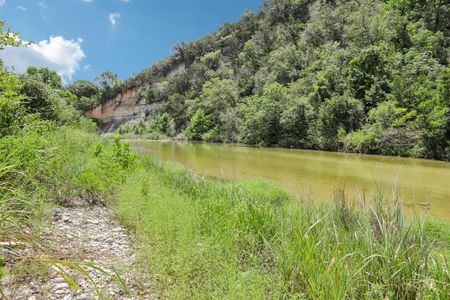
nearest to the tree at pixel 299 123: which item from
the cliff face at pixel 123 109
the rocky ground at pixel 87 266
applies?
the rocky ground at pixel 87 266

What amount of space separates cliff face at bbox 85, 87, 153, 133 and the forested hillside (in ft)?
32.2

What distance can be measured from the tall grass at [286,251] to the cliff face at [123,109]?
72459 mm

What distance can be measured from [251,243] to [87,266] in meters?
2.25

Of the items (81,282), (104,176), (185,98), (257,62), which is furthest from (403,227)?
(185,98)

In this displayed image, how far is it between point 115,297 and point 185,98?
218 ft

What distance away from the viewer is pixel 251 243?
13.8 feet

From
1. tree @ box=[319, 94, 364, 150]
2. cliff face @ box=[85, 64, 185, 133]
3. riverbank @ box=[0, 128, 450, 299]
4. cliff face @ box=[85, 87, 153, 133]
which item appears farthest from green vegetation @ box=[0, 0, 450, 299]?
cliff face @ box=[85, 87, 153, 133]

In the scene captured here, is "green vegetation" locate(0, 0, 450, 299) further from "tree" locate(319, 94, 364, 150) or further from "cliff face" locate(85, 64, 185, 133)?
"cliff face" locate(85, 64, 185, 133)

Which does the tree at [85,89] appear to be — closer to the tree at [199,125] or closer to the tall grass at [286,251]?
the tree at [199,125]

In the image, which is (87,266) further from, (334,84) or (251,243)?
(334,84)

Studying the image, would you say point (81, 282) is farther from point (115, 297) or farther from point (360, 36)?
point (360, 36)

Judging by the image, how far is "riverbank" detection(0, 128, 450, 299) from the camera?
9.40 feet

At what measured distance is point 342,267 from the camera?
9.50ft

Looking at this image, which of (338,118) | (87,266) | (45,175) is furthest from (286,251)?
(338,118)
